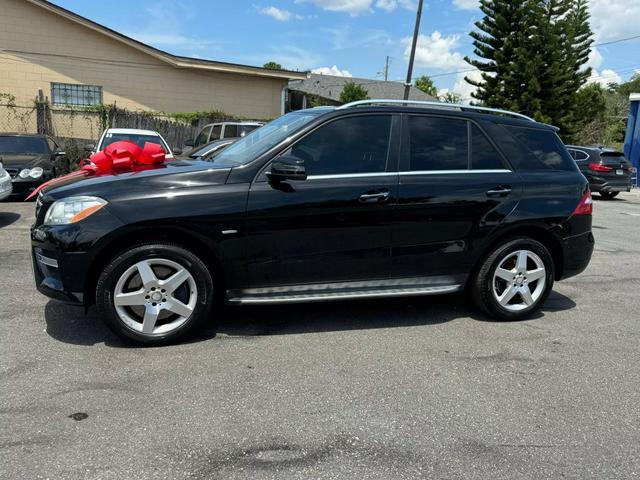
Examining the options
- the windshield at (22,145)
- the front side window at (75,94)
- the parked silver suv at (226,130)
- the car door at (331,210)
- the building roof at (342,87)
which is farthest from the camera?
A: the building roof at (342,87)

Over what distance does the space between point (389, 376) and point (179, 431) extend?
1468 millimetres

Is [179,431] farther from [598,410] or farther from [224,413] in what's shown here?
[598,410]

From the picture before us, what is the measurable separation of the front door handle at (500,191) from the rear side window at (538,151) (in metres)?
0.28

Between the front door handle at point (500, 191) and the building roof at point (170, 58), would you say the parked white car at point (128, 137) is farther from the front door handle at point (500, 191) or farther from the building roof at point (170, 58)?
the building roof at point (170, 58)

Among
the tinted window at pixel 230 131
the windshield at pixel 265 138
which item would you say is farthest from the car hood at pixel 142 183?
the tinted window at pixel 230 131

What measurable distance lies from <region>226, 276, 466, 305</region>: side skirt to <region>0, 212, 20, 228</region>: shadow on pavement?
6.39 metres

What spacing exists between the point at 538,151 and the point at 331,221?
2201 millimetres

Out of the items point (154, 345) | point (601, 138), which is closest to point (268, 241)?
point (154, 345)

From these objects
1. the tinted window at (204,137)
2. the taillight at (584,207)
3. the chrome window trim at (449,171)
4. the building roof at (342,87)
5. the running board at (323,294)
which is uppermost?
the building roof at (342,87)

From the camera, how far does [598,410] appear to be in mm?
3418

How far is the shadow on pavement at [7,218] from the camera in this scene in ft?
29.3

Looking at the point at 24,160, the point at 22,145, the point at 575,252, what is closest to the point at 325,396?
the point at 575,252

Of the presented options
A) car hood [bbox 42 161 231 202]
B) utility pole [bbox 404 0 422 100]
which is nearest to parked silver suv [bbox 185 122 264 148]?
utility pole [bbox 404 0 422 100]

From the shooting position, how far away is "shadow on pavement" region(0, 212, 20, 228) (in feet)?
29.3
